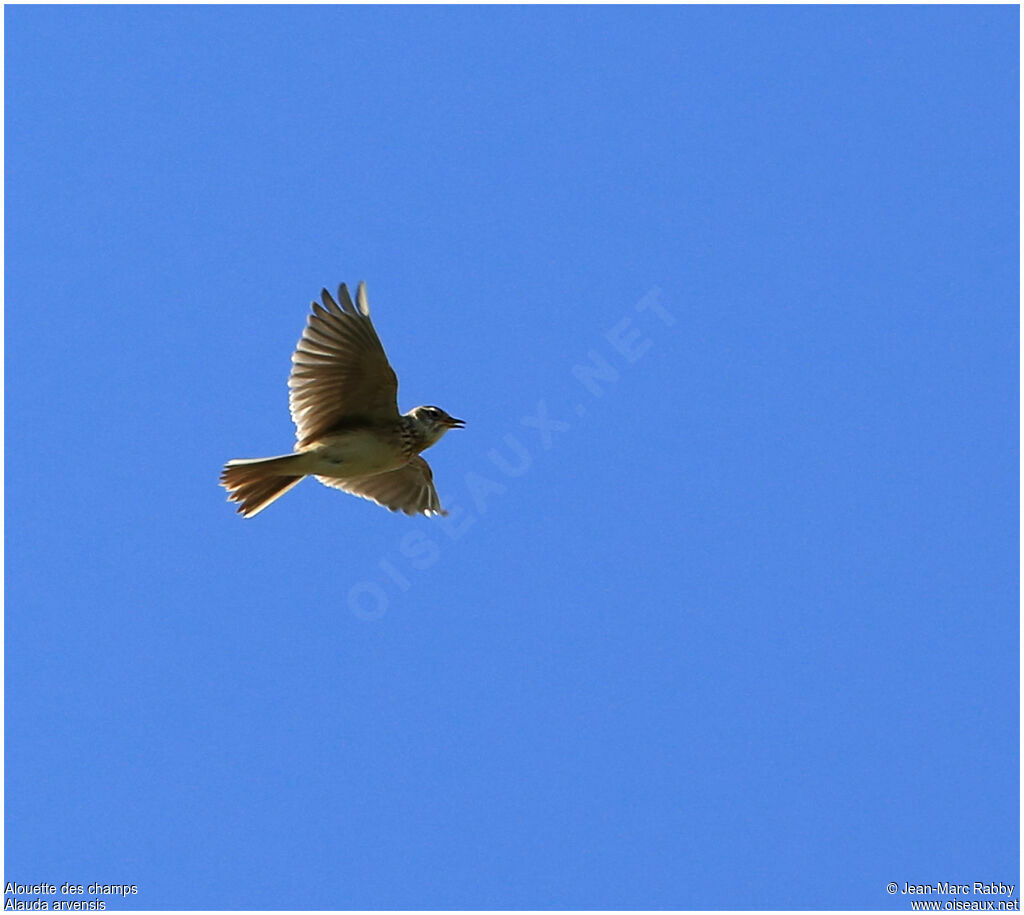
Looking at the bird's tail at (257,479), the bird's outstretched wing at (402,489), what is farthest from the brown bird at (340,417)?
the bird's outstretched wing at (402,489)

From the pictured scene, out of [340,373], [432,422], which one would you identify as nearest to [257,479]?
[340,373]

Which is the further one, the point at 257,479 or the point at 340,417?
the point at 340,417

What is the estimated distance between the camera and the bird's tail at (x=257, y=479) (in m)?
11.6

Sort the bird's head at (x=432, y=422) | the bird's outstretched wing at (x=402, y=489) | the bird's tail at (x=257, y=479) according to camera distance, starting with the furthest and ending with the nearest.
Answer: the bird's outstretched wing at (x=402, y=489), the bird's head at (x=432, y=422), the bird's tail at (x=257, y=479)

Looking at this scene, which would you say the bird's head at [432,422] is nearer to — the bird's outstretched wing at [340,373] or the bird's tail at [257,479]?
the bird's outstretched wing at [340,373]

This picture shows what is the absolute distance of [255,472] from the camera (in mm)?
11625

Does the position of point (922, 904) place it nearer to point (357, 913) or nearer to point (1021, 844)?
point (1021, 844)

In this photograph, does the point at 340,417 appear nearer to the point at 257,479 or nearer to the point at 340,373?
the point at 340,373

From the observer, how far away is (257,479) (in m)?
11.7

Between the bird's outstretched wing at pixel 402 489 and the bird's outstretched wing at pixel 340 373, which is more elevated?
the bird's outstretched wing at pixel 402 489

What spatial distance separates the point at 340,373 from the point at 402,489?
2069mm

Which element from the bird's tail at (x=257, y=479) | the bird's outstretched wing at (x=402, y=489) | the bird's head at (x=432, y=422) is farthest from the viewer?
the bird's outstretched wing at (x=402, y=489)

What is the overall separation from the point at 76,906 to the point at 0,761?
1.34 meters

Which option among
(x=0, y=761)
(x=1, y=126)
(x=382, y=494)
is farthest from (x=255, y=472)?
(x=1, y=126)
